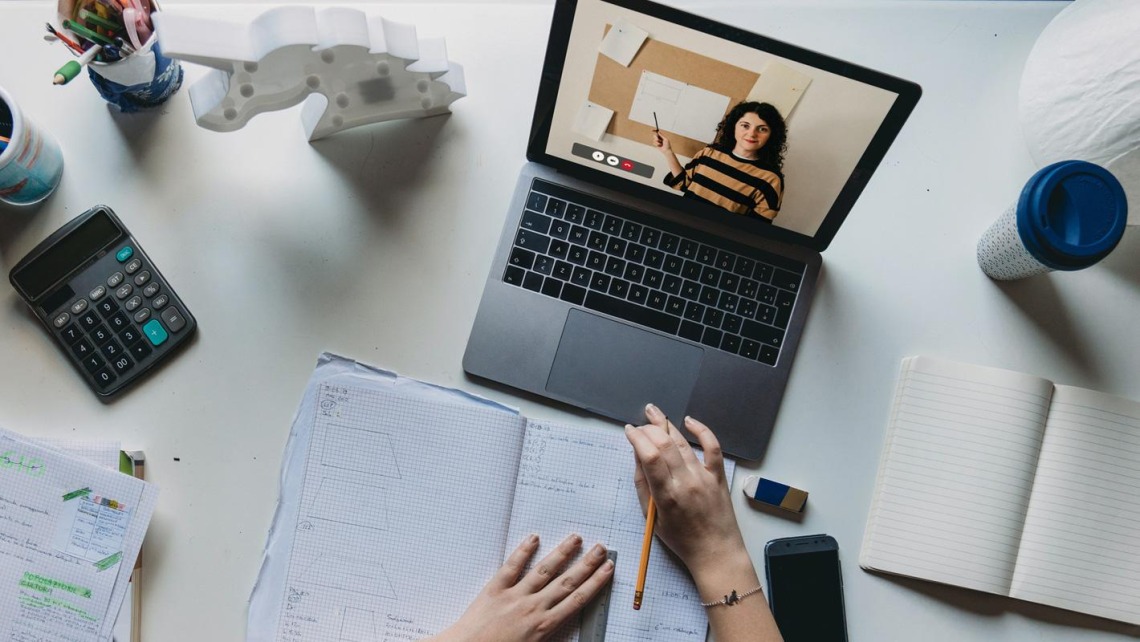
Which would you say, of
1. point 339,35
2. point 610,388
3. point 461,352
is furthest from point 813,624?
point 339,35

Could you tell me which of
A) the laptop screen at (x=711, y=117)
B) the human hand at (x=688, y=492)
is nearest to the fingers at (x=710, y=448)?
the human hand at (x=688, y=492)

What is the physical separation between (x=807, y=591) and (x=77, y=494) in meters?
0.76

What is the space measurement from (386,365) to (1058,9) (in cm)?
84

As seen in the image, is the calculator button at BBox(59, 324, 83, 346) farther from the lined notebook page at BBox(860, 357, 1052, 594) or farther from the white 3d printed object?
the lined notebook page at BBox(860, 357, 1052, 594)

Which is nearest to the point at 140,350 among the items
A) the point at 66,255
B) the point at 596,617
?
the point at 66,255

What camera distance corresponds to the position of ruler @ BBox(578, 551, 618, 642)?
0.83 m

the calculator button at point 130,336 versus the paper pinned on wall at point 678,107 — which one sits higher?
the paper pinned on wall at point 678,107

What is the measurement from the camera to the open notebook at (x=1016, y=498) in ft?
2.73

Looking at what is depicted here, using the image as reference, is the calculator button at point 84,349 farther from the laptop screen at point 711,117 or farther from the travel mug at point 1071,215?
the travel mug at point 1071,215

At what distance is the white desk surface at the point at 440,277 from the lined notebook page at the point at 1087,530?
0.11ft

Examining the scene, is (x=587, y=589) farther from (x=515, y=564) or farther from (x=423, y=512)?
(x=423, y=512)

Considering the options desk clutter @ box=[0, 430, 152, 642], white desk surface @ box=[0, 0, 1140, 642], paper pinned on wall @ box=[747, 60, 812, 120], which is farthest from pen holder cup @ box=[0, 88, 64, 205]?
paper pinned on wall @ box=[747, 60, 812, 120]

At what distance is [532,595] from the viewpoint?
2.68ft

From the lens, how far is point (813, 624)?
2.75ft
